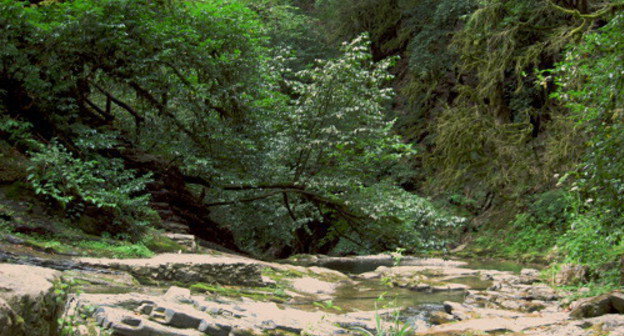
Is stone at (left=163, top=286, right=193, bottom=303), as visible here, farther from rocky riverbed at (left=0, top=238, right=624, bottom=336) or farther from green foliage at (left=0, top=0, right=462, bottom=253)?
green foliage at (left=0, top=0, right=462, bottom=253)

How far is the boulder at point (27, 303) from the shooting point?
2035 millimetres

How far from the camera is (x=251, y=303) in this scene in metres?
5.71

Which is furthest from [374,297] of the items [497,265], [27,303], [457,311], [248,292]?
[497,265]

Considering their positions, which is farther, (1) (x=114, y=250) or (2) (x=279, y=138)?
(2) (x=279, y=138)

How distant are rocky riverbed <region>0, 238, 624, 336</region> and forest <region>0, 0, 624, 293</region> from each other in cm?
96

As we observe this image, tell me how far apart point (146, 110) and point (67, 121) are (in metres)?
2.31

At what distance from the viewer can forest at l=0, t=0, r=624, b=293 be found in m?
7.14

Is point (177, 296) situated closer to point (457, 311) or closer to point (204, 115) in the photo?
point (457, 311)

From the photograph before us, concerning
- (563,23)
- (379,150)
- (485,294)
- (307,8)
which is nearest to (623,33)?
(485,294)

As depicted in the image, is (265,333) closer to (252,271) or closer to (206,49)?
(252,271)

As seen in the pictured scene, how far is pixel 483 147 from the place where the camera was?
1775cm

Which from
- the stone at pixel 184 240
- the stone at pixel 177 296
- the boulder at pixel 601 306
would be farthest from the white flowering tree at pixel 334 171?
the stone at pixel 177 296

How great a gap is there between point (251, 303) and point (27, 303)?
367 cm

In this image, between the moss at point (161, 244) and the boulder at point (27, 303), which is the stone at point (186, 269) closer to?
the moss at point (161, 244)
